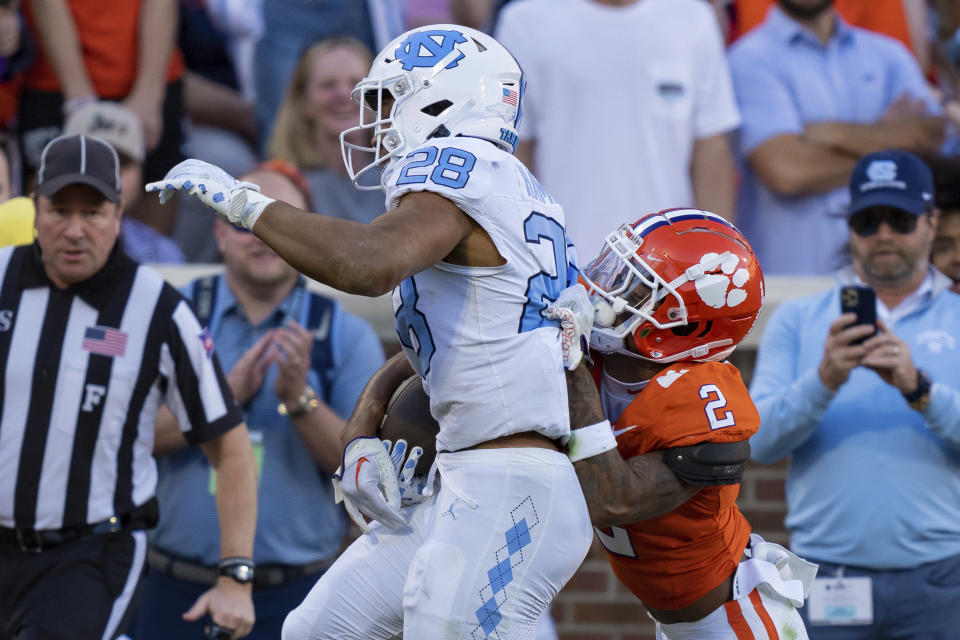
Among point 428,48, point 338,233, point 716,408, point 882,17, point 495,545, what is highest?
point 882,17

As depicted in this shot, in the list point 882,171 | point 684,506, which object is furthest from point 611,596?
Result: point 684,506

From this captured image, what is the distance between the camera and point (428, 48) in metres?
3.14

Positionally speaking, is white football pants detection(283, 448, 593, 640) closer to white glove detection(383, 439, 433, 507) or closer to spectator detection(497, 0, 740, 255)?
white glove detection(383, 439, 433, 507)

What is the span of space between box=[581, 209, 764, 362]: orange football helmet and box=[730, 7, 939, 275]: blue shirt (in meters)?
2.91

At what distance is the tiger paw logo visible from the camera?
3.30m

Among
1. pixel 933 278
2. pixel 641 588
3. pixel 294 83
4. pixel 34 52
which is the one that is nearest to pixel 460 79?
pixel 641 588

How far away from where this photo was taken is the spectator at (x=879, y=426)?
174 inches

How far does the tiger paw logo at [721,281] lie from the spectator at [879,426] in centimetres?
119

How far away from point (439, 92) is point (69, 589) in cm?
187

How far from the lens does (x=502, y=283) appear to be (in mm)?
3006

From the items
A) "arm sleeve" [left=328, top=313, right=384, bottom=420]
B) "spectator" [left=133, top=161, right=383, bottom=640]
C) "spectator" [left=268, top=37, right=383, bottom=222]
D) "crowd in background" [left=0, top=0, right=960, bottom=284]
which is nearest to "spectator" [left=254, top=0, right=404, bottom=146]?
"crowd in background" [left=0, top=0, right=960, bottom=284]

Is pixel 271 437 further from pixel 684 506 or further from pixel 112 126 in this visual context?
pixel 684 506

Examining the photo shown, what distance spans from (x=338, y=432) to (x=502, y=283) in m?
1.89

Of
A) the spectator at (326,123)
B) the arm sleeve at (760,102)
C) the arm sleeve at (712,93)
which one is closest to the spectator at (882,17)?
the arm sleeve at (760,102)
